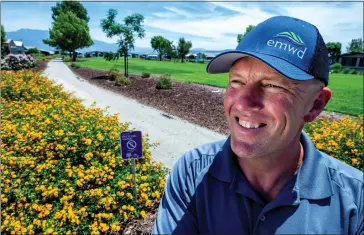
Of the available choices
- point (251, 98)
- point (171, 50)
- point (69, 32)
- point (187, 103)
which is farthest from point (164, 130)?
point (171, 50)

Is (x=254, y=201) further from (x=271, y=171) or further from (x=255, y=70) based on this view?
(x=255, y=70)

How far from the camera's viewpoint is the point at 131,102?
1230cm

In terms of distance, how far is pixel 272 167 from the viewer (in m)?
1.46

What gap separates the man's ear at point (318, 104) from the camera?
1411mm

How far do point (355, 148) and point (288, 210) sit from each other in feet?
13.3

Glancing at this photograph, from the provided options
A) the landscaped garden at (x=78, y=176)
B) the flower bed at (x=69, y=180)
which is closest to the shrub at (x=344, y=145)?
the landscaped garden at (x=78, y=176)

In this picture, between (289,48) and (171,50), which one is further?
(171,50)

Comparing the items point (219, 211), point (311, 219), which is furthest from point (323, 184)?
point (219, 211)

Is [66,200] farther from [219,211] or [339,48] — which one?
[339,48]

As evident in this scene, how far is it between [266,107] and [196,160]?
467 mm

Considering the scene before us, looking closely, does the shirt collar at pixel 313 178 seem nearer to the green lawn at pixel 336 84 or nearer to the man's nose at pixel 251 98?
the man's nose at pixel 251 98

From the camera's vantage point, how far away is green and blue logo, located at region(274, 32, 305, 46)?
4.35ft

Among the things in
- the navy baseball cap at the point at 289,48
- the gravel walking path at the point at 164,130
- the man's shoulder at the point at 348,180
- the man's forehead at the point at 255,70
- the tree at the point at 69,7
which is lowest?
the gravel walking path at the point at 164,130

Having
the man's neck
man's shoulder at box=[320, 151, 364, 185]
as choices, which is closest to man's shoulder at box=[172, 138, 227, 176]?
the man's neck
